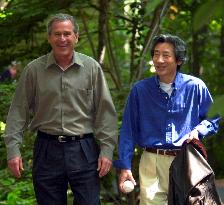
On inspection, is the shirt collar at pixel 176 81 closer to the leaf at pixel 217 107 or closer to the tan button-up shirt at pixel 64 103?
the tan button-up shirt at pixel 64 103

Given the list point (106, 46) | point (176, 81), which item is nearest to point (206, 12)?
point (176, 81)

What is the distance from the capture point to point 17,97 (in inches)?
159

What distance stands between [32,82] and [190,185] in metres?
1.35

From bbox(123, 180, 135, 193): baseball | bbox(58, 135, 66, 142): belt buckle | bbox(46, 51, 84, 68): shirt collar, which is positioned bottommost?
bbox(123, 180, 135, 193): baseball

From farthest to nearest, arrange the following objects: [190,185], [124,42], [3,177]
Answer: [124,42] → [3,177] → [190,185]

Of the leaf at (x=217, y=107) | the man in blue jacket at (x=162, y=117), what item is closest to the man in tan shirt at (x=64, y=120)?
the man in blue jacket at (x=162, y=117)

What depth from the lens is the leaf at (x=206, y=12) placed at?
45.1 inches

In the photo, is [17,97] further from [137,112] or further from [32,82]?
[137,112]

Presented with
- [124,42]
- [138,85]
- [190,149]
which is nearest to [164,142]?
[190,149]

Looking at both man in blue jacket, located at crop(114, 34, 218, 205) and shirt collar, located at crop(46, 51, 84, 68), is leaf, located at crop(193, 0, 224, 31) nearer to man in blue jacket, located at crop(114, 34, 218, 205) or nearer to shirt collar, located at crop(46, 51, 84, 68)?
man in blue jacket, located at crop(114, 34, 218, 205)

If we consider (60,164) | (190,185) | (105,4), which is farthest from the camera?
(105,4)

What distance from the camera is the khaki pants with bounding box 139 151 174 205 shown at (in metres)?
3.89

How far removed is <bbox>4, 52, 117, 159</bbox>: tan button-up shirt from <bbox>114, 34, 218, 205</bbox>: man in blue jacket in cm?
18

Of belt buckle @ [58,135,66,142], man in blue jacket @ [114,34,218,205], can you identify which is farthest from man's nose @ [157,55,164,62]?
belt buckle @ [58,135,66,142]
